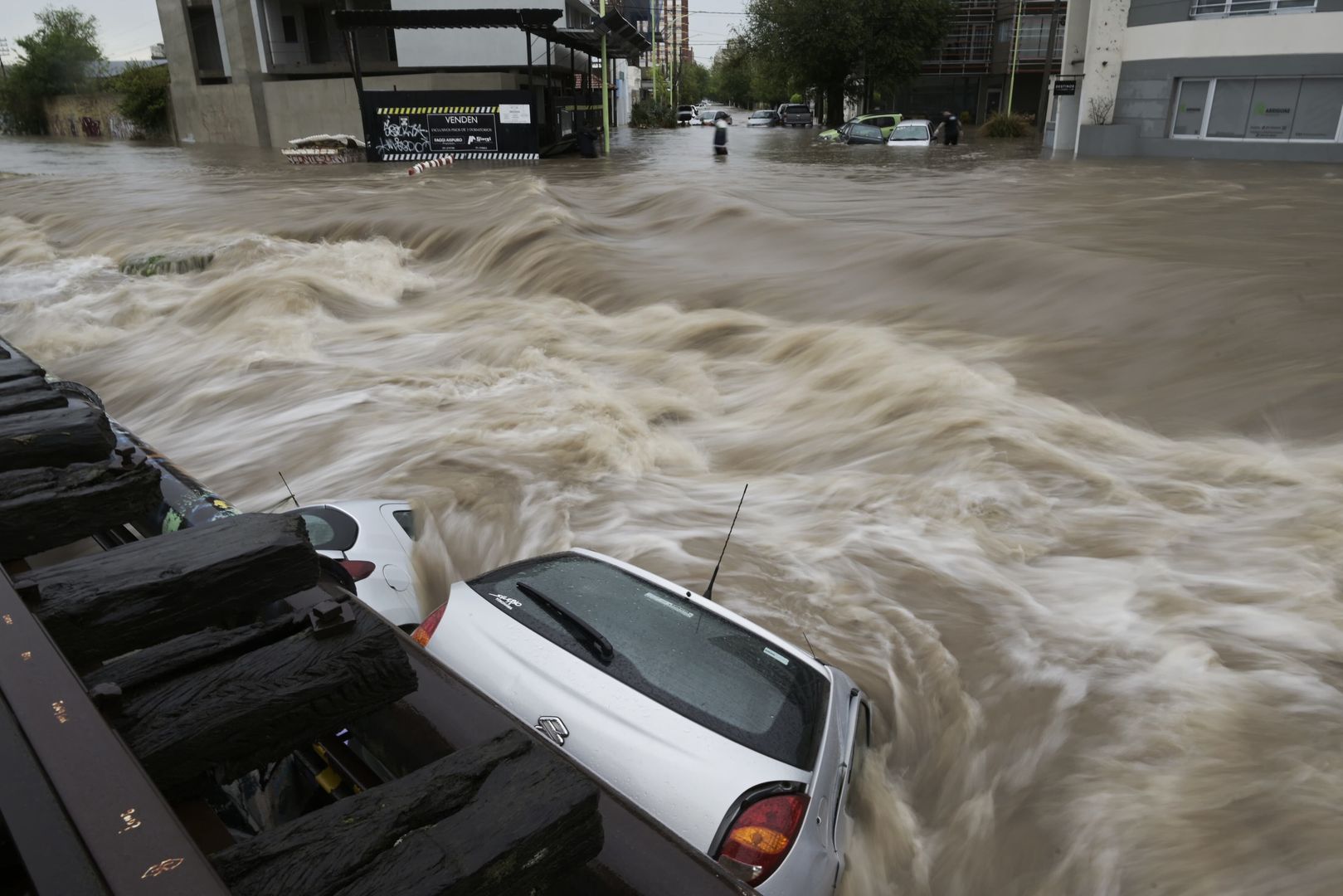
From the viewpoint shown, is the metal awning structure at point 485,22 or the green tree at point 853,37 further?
the green tree at point 853,37

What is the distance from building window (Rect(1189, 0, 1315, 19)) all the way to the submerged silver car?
23.8 meters

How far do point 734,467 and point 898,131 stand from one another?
87.7 ft

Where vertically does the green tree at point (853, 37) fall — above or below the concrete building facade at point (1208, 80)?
above

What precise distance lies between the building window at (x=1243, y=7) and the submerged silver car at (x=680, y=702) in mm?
23829

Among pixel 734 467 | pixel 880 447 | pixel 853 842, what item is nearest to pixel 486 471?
pixel 734 467

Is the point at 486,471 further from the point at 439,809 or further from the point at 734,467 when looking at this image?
the point at 439,809

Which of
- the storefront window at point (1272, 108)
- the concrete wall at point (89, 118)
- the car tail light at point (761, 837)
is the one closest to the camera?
the car tail light at point (761, 837)

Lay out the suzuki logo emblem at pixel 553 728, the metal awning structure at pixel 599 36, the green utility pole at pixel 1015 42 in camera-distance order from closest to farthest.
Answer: the suzuki logo emblem at pixel 553 728 → the metal awning structure at pixel 599 36 → the green utility pole at pixel 1015 42

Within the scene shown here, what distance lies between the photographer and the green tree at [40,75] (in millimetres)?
65188

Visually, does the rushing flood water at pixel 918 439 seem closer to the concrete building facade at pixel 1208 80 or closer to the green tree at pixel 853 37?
the concrete building facade at pixel 1208 80

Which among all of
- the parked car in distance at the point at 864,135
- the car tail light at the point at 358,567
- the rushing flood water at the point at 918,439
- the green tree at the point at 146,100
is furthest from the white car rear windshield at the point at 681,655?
the green tree at the point at 146,100

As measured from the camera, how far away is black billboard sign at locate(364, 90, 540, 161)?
26297mm

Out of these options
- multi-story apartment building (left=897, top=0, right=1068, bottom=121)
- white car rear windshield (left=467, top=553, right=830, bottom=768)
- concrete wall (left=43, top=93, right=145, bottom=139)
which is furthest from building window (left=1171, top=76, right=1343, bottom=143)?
concrete wall (left=43, top=93, right=145, bottom=139)

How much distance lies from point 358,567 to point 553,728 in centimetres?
178
